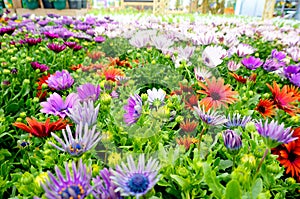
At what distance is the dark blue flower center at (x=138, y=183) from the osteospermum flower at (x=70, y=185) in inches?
2.3

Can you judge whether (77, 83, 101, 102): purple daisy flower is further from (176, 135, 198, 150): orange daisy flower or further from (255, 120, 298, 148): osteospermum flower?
(255, 120, 298, 148): osteospermum flower

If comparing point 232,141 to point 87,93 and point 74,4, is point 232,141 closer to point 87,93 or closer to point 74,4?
point 87,93

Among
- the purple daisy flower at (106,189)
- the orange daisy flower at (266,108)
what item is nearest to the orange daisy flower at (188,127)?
the orange daisy flower at (266,108)

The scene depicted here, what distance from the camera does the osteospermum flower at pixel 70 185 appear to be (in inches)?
15.0

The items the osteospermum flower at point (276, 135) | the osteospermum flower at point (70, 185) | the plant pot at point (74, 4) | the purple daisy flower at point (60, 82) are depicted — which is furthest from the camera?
the plant pot at point (74, 4)

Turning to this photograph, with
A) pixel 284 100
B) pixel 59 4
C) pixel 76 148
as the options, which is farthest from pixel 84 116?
pixel 59 4

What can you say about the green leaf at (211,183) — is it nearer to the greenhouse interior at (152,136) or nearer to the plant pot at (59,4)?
the greenhouse interior at (152,136)

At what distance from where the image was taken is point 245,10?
525 inches

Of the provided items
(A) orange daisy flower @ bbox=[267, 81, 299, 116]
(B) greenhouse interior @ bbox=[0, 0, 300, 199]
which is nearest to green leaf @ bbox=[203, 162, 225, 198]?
(B) greenhouse interior @ bbox=[0, 0, 300, 199]

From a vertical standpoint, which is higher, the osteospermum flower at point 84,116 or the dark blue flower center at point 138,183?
the osteospermum flower at point 84,116

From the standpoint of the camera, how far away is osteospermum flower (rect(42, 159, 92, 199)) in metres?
0.38

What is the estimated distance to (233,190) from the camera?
412mm

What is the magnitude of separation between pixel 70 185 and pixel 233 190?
24 centimetres

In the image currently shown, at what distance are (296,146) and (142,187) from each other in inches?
19.3
